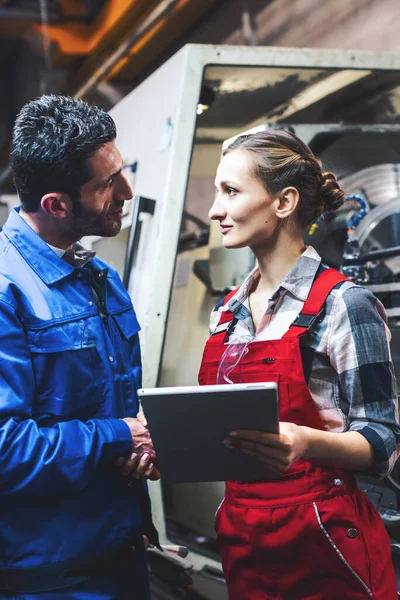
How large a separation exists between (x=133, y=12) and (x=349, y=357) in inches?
170

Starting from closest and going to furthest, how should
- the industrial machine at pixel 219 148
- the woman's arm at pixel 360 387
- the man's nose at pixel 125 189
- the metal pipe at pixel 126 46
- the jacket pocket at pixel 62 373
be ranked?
1. the woman's arm at pixel 360 387
2. the jacket pocket at pixel 62 373
3. the man's nose at pixel 125 189
4. the industrial machine at pixel 219 148
5. the metal pipe at pixel 126 46

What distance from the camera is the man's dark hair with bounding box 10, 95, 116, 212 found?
4.30ft

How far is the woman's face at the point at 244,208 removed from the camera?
132 cm

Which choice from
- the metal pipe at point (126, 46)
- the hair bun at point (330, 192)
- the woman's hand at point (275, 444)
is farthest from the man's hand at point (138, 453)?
the metal pipe at point (126, 46)

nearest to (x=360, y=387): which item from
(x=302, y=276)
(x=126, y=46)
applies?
(x=302, y=276)

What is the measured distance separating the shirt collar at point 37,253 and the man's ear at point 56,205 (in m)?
0.05

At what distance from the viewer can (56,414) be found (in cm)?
123

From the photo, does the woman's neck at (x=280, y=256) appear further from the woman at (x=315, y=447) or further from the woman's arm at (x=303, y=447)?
the woman's arm at (x=303, y=447)

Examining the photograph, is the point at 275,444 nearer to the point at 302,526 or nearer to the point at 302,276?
the point at 302,526

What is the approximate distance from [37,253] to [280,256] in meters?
0.49

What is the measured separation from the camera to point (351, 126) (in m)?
2.49

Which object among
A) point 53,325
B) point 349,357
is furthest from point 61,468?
point 349,357

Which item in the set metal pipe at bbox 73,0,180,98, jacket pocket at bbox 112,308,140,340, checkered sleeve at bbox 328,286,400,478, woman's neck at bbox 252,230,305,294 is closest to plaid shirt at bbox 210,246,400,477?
checkered sleeve at bbox 328,286,400,478

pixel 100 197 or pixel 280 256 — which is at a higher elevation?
pixel 100 197
